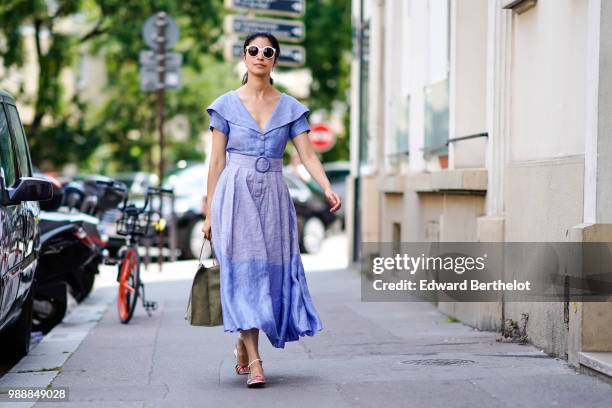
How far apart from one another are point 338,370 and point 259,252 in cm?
104

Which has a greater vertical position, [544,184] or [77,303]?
[544,184]

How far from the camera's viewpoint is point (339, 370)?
8.20 meters

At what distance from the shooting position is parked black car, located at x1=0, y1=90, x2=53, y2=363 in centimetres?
780

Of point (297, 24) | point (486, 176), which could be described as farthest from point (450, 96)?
point (297, 24)

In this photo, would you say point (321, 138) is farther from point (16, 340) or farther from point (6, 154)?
point (6, 154)

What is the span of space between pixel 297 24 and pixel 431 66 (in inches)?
254

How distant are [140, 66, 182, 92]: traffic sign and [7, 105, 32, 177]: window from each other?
10552 millimetres

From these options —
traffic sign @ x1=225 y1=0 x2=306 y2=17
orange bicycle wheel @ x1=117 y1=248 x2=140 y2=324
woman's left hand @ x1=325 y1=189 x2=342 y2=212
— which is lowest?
orange bicycle wheel @ x1=117 y1=248 x2=140 y2=324

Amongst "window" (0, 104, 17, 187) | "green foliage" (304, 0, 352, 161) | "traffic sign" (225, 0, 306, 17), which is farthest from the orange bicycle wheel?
"green foliage" (304, 0, 352, 161)

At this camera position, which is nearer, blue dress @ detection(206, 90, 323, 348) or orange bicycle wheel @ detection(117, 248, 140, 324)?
blue dress @ detection(206, 90, 323, 348)

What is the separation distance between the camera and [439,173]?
11805 millimetres

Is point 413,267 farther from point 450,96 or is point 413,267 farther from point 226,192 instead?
point 226,192

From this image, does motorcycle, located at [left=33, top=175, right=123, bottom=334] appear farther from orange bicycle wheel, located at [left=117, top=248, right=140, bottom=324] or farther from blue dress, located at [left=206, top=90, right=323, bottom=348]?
blue dress, located at [left=206, top=90, right=323, bottom=348]

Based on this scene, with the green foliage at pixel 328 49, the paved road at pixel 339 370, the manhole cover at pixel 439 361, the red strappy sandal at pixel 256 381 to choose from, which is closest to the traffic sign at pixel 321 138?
the green foliage at pixel 328 49
